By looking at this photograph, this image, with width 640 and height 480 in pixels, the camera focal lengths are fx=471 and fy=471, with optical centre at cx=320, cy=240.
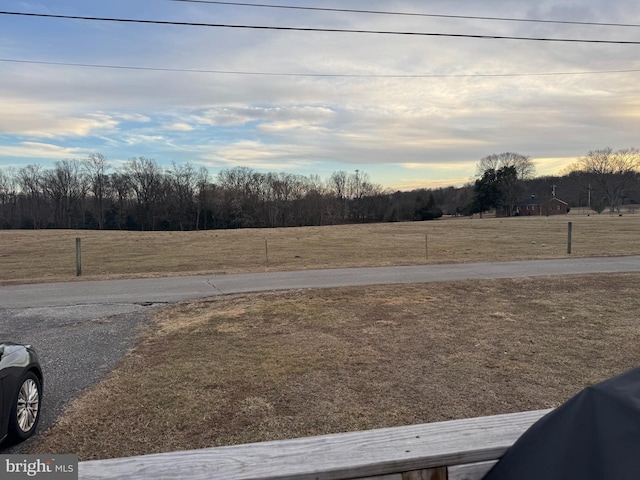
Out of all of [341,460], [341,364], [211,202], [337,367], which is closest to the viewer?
[341,460]

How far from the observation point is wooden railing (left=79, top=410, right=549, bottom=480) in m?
1.29

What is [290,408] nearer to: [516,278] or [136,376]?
[136,376]

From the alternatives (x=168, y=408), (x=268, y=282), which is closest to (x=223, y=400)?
(x=168, y=408)

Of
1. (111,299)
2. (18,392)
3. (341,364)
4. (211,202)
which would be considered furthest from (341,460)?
(211,202)

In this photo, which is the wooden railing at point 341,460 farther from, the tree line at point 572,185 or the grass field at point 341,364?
the tree line at point 572,185

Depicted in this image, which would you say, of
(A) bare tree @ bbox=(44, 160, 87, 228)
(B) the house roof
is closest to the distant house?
(B) the house roof

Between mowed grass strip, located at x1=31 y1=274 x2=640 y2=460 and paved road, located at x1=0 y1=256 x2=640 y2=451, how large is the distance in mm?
427

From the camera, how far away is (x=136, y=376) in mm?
5449

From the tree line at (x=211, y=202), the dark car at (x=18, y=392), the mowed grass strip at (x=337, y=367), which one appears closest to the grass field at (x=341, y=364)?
the mowed grass strip at (x=337, y=367)

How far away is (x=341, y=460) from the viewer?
133 cm

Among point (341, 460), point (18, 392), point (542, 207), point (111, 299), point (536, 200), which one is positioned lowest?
point (111, 299)

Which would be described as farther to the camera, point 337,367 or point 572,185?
point 572,185

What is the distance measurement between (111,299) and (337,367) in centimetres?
694

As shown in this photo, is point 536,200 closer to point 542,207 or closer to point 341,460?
point 542,207
